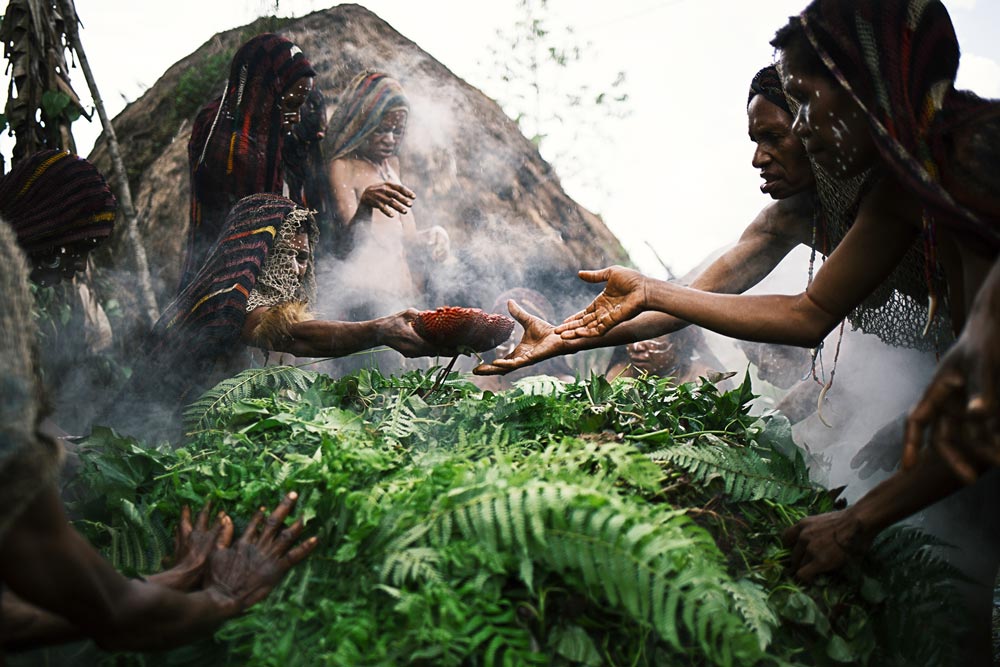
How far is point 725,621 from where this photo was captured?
131cm

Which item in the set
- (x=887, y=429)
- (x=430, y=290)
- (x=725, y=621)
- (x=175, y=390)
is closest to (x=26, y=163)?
(x=175, y=390)

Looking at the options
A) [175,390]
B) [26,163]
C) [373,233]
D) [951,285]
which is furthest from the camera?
[373,233]

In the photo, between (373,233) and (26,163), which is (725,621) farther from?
(373,233)

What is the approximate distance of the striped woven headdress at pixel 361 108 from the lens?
541 centimetres

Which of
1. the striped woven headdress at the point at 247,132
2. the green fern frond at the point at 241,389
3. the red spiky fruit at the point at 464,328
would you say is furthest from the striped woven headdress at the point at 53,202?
the red spiky fruit at the point at 464,328

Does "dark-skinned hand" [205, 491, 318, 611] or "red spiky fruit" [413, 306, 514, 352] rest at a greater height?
"red spiky fruit" [413, 306, 514, 352]

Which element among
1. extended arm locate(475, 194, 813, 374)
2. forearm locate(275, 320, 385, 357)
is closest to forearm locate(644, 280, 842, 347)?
extended arm locate(475, 194, 813, 374)

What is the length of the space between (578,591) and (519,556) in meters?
0.15

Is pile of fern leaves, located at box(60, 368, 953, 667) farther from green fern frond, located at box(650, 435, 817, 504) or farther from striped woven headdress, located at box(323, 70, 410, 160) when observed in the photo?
striped woven headdress, located at box(323, 70, 410, 160)

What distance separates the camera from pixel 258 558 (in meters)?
1.59

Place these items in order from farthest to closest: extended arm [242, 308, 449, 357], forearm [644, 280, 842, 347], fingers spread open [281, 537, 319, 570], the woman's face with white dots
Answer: extended arm [242, 308, 449, 357] → forearm [644, 280, 842, 347] → the woman's face with white dots → fingers spread open [281, 537, 319, 570]

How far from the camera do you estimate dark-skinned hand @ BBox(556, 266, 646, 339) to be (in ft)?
7.98

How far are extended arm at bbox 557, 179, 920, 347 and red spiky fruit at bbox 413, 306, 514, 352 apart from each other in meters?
0.25

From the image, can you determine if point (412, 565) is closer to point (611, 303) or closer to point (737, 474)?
point (737, 474)
